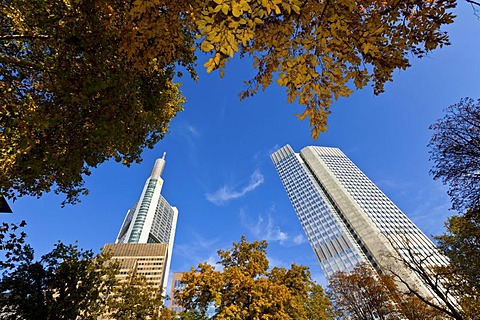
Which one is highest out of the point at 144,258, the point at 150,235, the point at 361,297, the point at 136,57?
the point at 150,235

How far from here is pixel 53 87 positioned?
4.59 metres

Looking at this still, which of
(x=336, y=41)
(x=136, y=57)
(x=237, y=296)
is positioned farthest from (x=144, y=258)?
(x=336, y=41)

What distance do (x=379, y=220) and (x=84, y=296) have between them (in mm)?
76318

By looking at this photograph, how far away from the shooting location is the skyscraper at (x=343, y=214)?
208 feet

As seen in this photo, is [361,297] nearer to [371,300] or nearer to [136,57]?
[371,300]

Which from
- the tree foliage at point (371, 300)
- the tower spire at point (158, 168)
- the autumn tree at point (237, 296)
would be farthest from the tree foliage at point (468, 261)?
the tower spire at point (158, 168)

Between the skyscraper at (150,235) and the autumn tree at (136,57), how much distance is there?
285 ft

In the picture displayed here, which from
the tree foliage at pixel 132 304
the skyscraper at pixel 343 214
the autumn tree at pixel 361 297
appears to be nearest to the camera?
the tree foliage at pixel 132 304

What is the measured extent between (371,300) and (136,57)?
891 inches

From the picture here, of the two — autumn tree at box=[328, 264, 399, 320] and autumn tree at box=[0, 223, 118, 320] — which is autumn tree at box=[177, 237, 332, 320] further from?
autumn tree at box=[328, 264, 399, 320]

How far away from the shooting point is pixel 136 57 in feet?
12.8

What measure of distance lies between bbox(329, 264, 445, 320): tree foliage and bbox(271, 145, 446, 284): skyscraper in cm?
3738

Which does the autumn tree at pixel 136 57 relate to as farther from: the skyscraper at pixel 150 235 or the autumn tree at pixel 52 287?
the skyscraper at pixel 150 235

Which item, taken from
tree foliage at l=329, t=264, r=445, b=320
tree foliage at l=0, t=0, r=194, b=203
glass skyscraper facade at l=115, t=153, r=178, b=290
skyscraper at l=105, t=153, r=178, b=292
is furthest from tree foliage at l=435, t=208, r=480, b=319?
glass skyscraper facade at l=115, t=153, r=178, b=290
